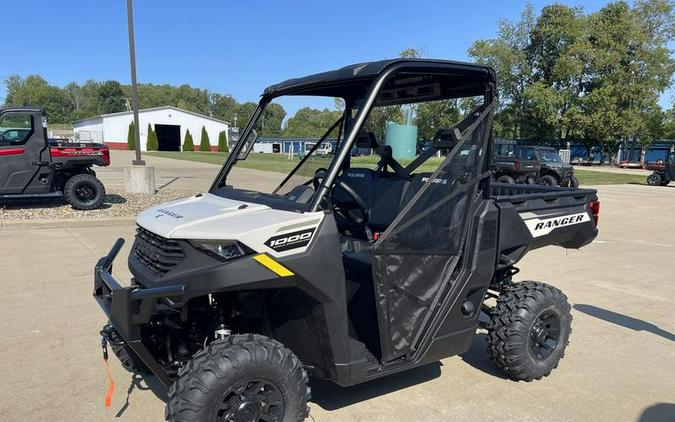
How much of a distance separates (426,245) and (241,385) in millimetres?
1346

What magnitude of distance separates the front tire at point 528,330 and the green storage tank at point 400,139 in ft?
4.33

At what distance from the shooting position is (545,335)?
12.7 feet

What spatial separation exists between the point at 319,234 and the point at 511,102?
49.5 metres

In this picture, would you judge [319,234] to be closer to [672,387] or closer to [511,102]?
[672,387]

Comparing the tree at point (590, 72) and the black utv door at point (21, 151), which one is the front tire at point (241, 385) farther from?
the tree at point (590, 72)

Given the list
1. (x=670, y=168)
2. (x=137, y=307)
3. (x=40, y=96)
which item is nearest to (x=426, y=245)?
(x=137, y=307)

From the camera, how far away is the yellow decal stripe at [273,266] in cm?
250

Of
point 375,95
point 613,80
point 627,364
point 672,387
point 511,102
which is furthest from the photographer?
point 511,102

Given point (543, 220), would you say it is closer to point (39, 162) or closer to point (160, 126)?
point (39, 162)

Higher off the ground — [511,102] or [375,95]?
[511,102]

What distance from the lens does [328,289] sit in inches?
105

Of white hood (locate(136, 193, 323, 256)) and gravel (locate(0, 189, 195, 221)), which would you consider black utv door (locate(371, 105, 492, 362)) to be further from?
gravel (locate(0, 189, 195, 221))

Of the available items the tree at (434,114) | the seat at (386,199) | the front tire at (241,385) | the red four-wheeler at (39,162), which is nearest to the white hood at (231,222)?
the front tire at (241,385)

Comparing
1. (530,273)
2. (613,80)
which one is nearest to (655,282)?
(530,273)
